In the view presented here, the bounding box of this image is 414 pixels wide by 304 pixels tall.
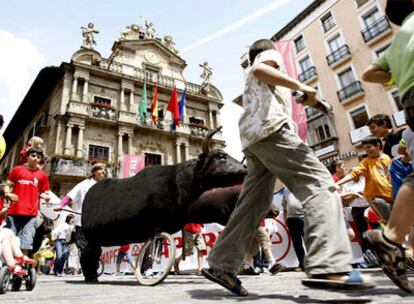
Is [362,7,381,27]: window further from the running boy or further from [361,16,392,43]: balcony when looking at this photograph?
the running boy

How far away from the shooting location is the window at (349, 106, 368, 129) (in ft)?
61.9

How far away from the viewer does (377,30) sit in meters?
18.6

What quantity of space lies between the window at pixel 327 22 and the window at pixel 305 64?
236 cm

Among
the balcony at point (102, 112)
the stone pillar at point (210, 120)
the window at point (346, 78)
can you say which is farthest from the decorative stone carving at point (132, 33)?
the window at point (346, 78)

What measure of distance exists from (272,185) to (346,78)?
69.2ft

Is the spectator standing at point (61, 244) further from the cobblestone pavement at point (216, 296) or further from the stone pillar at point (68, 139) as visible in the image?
the stone pillar at point (68, 139)

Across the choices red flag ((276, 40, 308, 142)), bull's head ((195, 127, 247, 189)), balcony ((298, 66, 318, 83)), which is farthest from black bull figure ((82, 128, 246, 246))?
balcony ((298, 66, 318, 83))

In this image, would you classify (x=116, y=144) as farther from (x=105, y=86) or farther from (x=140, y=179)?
(x=140, y=179)

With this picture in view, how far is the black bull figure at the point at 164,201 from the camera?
3674mm

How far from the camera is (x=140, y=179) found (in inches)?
158

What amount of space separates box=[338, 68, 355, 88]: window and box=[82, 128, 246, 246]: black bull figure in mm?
19182

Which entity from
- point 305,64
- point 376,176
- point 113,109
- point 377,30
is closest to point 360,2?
point 377,30

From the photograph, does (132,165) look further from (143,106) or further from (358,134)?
(358,134)

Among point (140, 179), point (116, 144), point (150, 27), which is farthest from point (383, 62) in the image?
point (150, 27)
